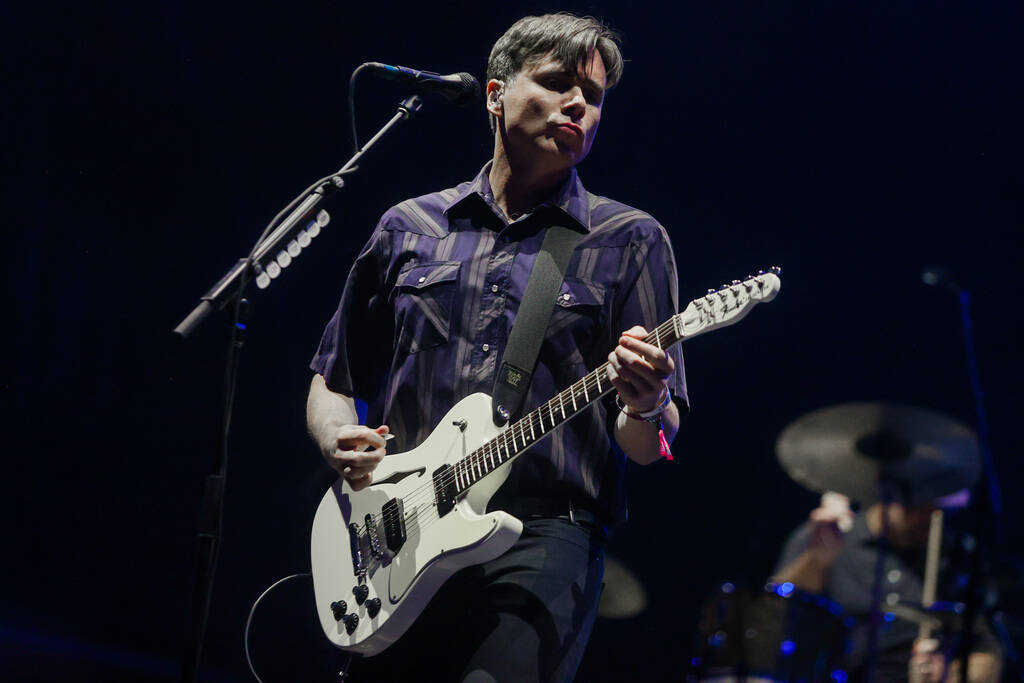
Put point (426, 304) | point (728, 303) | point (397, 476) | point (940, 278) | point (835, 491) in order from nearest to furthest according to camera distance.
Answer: point (728, 303), point (397, 476), point (426, 304), point (940, 278), point (835, 491)

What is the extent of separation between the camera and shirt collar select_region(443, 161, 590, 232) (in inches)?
105

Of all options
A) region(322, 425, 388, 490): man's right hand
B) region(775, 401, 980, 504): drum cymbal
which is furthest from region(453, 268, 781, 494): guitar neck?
region(775, 401, 980, 504): drum cymbal

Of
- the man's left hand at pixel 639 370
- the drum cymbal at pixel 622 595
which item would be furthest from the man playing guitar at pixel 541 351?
the drum cymbal at pixel 622 595

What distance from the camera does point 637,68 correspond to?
4918mm

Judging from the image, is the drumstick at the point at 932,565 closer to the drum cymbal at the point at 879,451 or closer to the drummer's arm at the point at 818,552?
the drum cymbal at the point at 879,451

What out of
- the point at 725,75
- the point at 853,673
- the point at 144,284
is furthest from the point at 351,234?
the point at 853,673

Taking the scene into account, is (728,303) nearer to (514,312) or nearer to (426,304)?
(514,312)

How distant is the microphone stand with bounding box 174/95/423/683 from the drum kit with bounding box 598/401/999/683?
3061 mm

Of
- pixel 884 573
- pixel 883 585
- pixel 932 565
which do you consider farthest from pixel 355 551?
pixel 932 565

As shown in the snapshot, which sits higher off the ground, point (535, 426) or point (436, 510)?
point (535, 426)

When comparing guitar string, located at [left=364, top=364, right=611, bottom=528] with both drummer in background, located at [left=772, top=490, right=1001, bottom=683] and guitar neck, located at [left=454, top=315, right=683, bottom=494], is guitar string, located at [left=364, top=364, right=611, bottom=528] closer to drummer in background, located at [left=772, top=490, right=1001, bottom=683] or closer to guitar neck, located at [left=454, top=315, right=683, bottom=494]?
guitar neck, located at [left=454, top=315, right=683, bottom=494]

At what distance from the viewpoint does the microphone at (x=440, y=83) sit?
9.21 ft

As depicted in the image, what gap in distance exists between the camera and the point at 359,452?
246cm

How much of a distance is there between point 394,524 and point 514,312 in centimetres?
67
